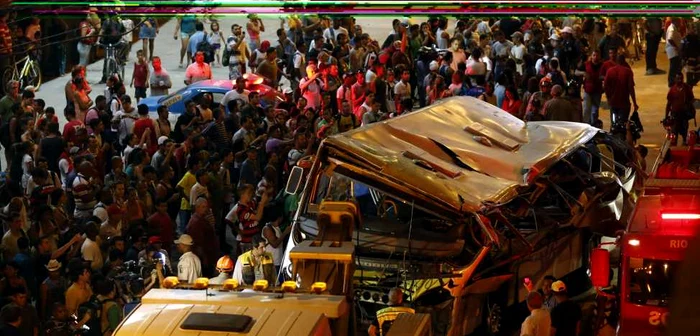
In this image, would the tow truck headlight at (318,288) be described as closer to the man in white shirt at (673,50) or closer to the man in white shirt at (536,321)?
the man in white shirt at (536,321)

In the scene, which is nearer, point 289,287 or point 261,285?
point 289,287

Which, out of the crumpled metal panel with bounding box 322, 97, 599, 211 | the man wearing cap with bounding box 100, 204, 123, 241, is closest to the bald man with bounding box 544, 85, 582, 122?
the crumpled metal panel with bounding box 322, 97, 599, 211

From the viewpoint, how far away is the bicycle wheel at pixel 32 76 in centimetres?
2527

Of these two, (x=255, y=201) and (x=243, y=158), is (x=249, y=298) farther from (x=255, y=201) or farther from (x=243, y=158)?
(x=243, y=158)

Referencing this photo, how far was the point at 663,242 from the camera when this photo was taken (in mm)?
10250

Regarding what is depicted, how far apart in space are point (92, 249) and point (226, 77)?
1735 cm

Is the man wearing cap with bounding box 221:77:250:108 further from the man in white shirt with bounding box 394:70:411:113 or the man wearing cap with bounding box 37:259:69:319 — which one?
the man wearing cap with bounding box 37:259:69:319

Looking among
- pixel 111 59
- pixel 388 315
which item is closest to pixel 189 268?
pixel 388 315

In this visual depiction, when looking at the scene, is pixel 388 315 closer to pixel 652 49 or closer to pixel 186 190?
pixel 186 190

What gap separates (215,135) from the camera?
18.1 metres

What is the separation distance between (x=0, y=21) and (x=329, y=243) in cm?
1100

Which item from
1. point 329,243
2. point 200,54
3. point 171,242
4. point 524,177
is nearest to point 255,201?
point 171,242

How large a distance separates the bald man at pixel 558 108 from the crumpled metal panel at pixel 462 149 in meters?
3.92

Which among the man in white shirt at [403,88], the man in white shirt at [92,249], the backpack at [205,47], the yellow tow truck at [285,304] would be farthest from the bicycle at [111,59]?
the yellow tow truck at [285,304]
